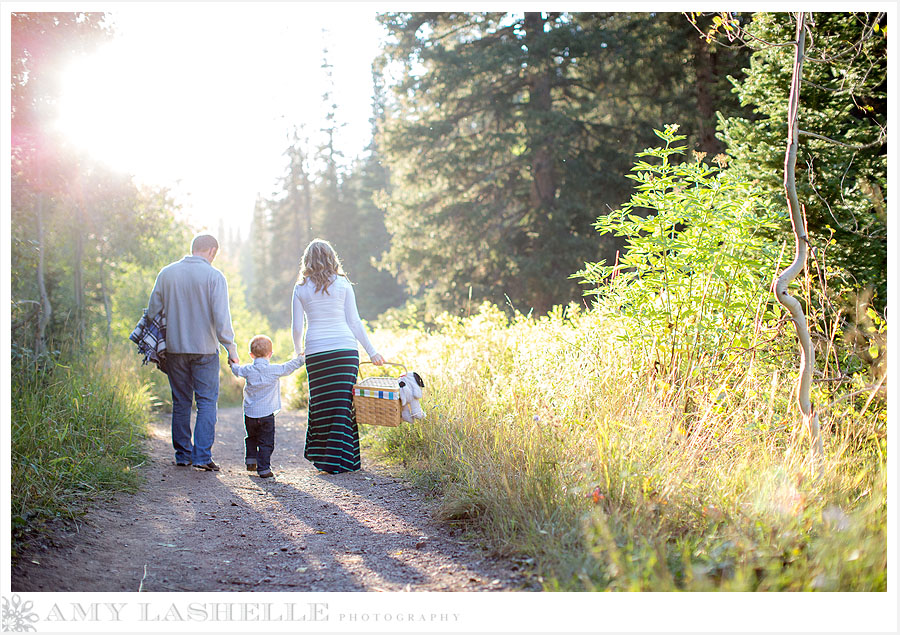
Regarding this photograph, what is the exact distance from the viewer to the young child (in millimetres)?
4984

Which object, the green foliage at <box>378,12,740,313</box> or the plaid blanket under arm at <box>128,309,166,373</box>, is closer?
the plaid blanket under arm at <box>128,309,166,373</box>

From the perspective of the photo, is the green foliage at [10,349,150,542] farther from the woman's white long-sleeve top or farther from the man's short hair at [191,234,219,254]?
the woman's white long-sleeve top

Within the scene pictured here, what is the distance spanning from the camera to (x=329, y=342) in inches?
193

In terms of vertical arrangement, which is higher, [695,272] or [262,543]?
[695,272]

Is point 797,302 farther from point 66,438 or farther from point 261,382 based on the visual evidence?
point 66,438

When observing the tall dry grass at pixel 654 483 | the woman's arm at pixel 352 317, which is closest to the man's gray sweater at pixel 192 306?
the woman's arm at pixel 352 317

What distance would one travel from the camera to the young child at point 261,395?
4984mm

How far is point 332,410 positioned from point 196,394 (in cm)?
118

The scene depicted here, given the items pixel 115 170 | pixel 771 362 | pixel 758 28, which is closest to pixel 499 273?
pixel 115 170

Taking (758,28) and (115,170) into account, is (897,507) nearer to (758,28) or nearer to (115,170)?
(758,28)

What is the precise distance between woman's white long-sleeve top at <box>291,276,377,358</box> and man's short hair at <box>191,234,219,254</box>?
877 millimetres

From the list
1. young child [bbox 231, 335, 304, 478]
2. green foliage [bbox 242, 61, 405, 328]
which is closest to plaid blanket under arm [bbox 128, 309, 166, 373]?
young child [bbox 231, 335, 304, 478]

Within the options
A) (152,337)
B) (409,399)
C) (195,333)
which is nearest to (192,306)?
(195,333)

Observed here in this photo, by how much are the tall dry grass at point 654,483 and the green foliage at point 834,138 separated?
1.20 m
